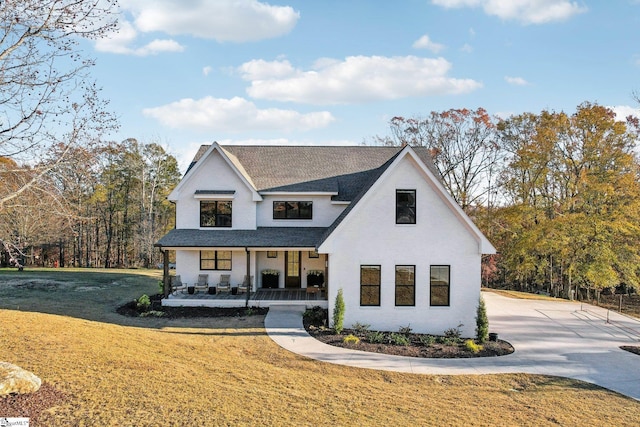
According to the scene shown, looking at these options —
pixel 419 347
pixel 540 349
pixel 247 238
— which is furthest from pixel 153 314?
pixel 540 349

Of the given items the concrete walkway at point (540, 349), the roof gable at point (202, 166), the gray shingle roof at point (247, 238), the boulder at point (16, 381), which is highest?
the roof gable at point (202, 166)

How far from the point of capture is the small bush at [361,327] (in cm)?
1569

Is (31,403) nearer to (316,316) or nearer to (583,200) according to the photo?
(316,316)

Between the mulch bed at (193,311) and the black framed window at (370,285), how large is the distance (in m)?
4.94

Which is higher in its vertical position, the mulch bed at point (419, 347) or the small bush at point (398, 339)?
the small bush at point (398, 339)

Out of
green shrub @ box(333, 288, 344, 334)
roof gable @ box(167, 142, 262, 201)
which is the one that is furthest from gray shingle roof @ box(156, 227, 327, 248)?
green shrub @ box(333, 288, 344, 334)

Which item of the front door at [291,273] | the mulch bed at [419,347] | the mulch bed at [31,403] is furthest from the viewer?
the front door at [291,273]

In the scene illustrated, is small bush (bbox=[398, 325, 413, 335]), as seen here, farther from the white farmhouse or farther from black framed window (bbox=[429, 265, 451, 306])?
black framed window (bbox=[429, 265, 451, 306])

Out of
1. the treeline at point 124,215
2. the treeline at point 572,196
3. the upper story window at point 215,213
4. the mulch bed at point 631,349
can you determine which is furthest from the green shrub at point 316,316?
the treeline at point 124,215

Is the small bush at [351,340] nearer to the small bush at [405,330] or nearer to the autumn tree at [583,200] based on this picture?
the small bush at [405,330]

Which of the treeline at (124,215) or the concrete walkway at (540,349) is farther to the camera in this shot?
the treeline at (124,215)

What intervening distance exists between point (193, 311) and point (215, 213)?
5565 millimetres

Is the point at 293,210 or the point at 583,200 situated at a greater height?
the point at 583,200

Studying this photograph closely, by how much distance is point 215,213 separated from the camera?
21.7 meters
